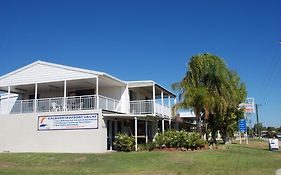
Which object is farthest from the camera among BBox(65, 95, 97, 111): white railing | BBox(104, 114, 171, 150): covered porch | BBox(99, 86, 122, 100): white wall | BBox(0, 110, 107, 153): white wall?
BBox(99, 86, 122, 100): white wall

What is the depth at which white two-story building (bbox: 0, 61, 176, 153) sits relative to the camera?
2480 centimetres

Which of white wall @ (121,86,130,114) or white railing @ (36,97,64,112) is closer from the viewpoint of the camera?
white railing @ (36,97,64,112)

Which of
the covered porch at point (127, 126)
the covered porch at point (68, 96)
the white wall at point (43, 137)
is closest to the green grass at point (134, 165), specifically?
the white wall at point (43, 137)

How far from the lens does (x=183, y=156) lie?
69.1ft

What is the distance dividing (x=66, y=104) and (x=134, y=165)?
413 inches

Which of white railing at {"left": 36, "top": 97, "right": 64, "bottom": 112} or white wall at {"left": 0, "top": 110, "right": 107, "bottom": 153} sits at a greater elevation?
white railing at {"left": 36, "top": 97, "right": 64, "bottom": 112}

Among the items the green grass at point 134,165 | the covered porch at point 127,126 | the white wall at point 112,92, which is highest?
the white wall at point 112,92

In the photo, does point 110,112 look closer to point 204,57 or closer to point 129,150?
point 129,150

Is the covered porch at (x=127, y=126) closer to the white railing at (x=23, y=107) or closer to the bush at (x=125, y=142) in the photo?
the bush at (x=125, y=142)

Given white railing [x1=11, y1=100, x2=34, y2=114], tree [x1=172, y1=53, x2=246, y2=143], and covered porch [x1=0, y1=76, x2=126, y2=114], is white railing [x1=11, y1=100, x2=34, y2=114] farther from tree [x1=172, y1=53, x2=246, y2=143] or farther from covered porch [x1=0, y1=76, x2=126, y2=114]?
tree [x1=172, y1=53, x2=246, y2=143]

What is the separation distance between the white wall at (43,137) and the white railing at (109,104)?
5.69 ft

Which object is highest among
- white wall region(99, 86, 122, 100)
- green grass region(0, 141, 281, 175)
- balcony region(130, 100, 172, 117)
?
white wall region(99, 86, 122, 100)

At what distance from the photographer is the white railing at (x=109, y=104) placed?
26158mm

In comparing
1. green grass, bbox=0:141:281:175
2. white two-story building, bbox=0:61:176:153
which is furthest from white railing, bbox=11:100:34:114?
green grass, bbox=0:141:281:175
